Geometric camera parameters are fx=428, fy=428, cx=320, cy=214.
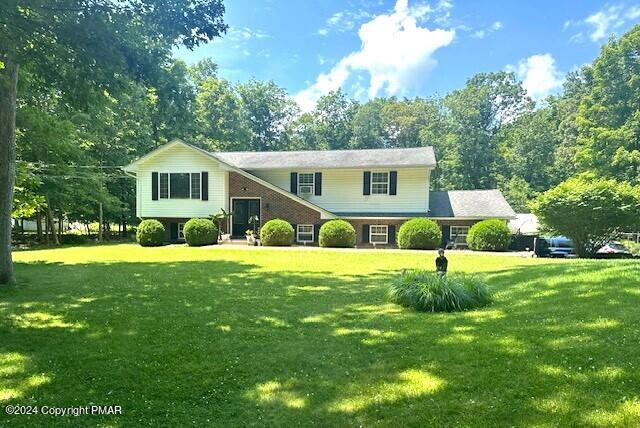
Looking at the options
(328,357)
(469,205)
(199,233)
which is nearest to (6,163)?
(328,357)

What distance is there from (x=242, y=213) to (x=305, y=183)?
4393 millimetres

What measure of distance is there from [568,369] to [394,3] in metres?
18.9

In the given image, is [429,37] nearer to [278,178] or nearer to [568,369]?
[278,178]

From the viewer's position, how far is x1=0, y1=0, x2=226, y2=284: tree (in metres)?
7.33

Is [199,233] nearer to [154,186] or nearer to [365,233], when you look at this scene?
[154,186]

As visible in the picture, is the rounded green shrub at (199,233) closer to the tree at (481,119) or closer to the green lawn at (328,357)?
the green lawn at (328,357)

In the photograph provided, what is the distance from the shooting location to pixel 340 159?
26.8 m

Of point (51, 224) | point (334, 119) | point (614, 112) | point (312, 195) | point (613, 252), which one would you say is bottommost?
point (613, 252)

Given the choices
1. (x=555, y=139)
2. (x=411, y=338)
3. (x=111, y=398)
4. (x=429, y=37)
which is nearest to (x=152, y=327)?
(x=111, y=398)

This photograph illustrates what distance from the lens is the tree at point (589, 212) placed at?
17.9 m

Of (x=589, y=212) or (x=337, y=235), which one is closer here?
(x=589, y=212)

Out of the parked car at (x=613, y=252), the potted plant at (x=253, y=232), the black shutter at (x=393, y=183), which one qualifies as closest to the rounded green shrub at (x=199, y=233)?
the potted plant at (x=253, y=232)

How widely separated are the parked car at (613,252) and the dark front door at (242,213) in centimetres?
1743

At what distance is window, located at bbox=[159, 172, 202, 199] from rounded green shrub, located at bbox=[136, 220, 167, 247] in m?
2.42
